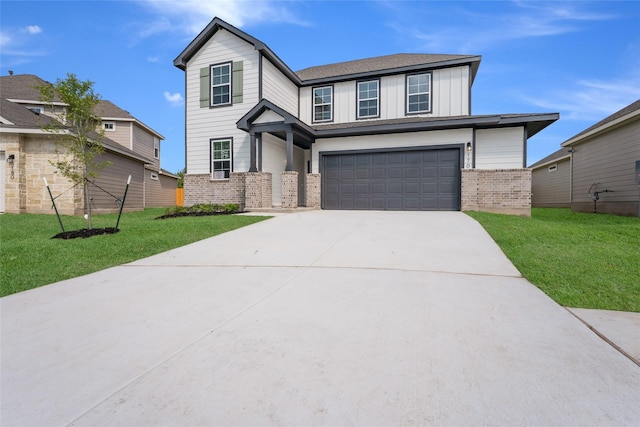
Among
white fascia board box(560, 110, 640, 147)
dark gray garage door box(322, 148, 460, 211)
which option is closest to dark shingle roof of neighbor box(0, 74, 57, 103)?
dark gray garage door box(322, 148, 460, 211)

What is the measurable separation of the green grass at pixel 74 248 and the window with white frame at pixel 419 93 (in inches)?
367

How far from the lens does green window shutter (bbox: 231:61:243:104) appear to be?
14.0m

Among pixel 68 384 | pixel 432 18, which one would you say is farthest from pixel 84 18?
pixel 68 384

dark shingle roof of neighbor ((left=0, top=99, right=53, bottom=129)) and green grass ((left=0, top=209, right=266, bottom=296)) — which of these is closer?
green grass ((left=0, top=209, right=266, bottom=296))

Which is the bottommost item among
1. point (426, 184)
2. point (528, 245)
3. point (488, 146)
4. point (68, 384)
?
point (68, 384)

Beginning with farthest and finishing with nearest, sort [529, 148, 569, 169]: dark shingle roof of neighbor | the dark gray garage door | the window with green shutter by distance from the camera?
[529, 148, 569, 169]: dark shingle roof of neighbor
the window with green shutter
the dark gray garage door

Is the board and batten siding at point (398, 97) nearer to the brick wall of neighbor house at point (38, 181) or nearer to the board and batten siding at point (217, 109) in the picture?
the board and batten siding at point (217, 109)

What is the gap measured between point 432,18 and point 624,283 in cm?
903

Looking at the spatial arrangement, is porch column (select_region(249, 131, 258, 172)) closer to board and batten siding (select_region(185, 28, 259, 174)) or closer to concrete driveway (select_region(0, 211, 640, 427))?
board and batten siding (select_region(185, 28, 259, 174))

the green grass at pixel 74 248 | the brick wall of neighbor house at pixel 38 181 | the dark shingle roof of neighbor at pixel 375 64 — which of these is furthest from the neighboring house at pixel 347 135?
the green grass at pixel 74 248

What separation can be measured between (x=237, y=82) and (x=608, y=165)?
1603 centimetres

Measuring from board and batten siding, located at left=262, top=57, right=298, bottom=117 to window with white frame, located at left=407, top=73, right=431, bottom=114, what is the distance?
5436 mm

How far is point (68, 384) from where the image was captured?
195 cm

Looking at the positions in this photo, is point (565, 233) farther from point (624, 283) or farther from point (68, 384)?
point (68, 384)
